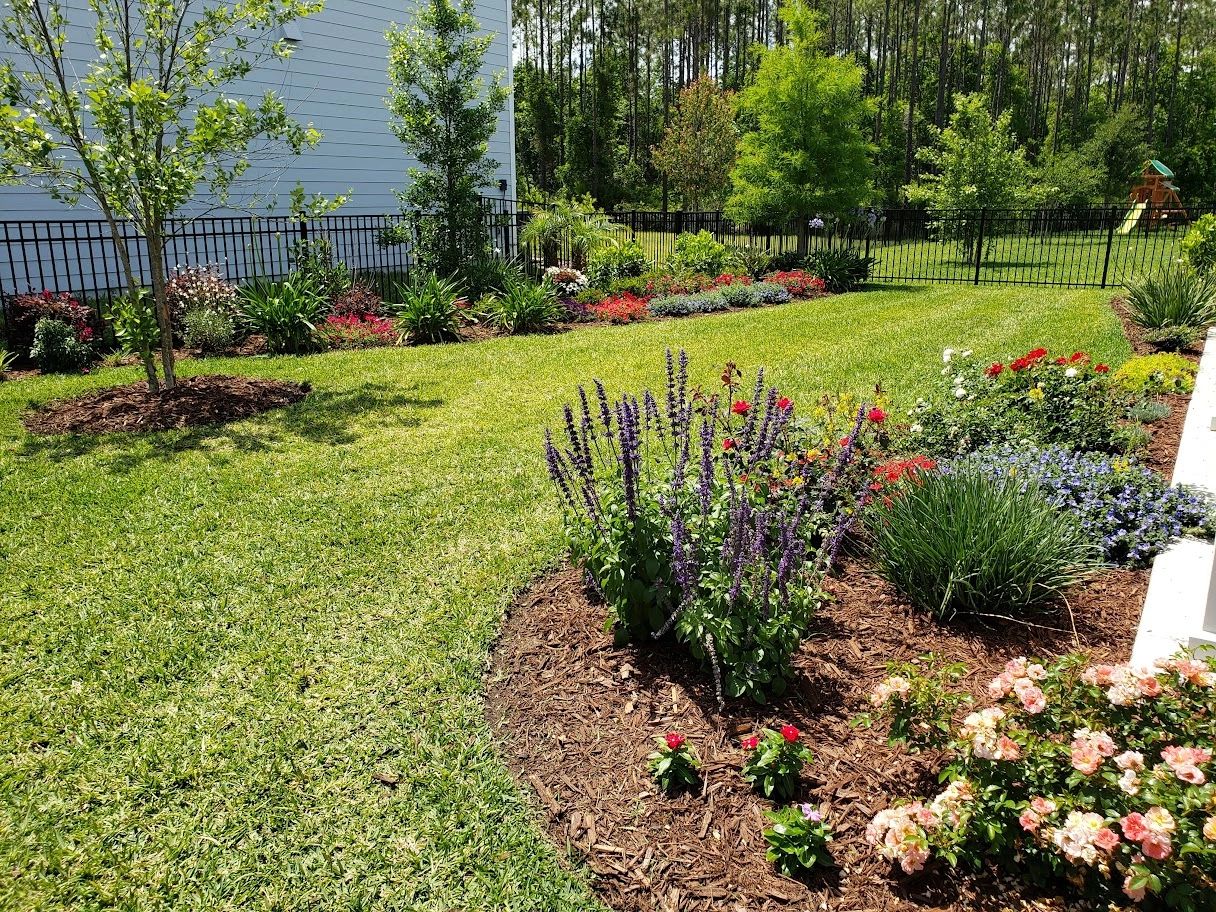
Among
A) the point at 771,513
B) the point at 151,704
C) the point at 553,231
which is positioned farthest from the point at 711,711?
the point at 553,231

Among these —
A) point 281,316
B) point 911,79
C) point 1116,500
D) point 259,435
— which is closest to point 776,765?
point 1116,500

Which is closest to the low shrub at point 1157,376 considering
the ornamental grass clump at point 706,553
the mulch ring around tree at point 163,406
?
the ornamental grass clump at point 706,553

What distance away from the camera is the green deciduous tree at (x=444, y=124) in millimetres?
11914

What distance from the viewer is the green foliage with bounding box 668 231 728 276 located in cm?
1616

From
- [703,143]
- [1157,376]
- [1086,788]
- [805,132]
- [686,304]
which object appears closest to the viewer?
[1086,788]

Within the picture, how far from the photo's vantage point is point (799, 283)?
15.1 metres

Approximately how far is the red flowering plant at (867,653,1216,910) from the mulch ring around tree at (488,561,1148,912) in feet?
0.51

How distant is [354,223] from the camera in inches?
639

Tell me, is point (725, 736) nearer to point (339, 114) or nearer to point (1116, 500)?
point (1116, 500)

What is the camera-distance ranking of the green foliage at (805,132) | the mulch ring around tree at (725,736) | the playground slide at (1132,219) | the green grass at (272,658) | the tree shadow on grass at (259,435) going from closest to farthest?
the mulch ring around tree at (725,736), the green grass at (272,658), the tree shadow on grass at (259,435), the green foliage at (805,132), the playground slide at (1132,219)

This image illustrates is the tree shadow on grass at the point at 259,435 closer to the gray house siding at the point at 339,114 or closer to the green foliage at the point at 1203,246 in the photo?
the gray house siding at the point at 339,114

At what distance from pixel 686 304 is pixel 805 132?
6.44 meters

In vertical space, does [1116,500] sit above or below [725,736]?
above

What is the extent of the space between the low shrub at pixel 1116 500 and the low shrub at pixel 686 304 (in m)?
8.76
